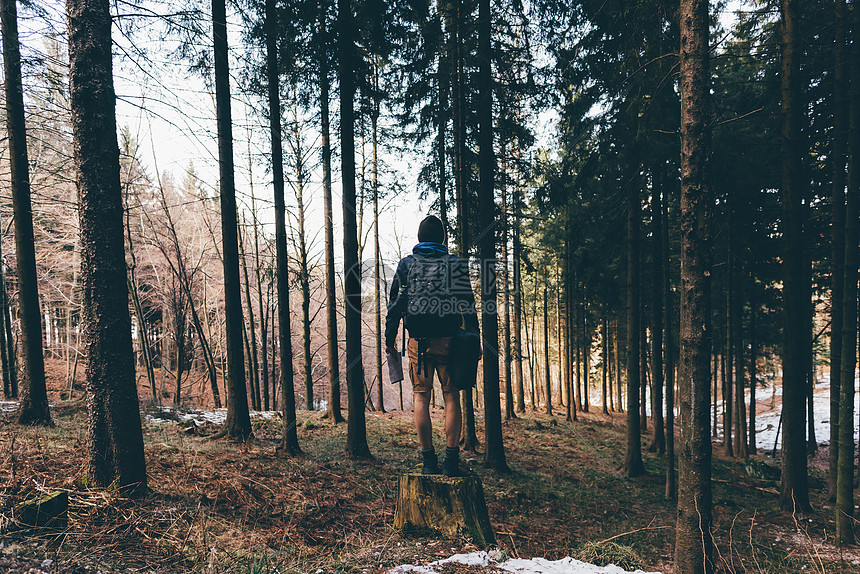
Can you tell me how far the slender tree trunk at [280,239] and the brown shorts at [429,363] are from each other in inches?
198

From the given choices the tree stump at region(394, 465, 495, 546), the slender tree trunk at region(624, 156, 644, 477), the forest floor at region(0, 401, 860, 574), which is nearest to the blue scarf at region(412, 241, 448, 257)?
the tree stump at region(394, 465, 495, 546)

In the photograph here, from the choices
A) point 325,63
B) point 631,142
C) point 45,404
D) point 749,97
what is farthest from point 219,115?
point 749,97

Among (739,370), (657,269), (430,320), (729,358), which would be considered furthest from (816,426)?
(430,320)

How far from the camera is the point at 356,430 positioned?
9.35 metres

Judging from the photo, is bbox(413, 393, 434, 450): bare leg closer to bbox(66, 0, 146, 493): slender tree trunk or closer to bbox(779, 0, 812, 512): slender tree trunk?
bbox(66, 0, 146, 493): slender tree trunk

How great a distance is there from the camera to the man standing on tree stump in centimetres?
453

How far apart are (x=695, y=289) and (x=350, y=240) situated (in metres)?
6.70

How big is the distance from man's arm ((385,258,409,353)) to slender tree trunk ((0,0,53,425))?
8297 millimetres

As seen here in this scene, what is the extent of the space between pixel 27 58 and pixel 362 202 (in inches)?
432

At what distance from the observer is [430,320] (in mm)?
4551

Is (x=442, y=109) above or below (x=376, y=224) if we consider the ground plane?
above

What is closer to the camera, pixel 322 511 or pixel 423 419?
pixel 423 419

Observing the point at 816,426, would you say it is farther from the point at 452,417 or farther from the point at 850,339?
the point at 452,417

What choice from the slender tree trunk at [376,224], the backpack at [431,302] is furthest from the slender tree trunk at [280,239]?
the backpack at [431,302]
